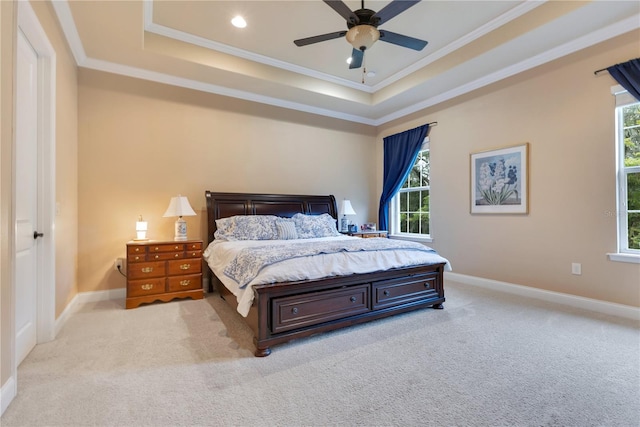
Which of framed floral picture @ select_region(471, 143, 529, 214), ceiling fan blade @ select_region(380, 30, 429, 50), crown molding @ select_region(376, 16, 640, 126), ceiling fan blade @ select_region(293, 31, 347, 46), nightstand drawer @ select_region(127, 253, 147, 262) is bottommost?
nightstand drawer @ select_region(127, 253, 147, 262)

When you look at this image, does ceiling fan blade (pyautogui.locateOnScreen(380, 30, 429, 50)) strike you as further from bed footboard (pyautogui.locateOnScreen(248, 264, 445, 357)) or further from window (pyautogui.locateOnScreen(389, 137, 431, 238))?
window (pyautogui.locateOnScreen(389, 137, 431, 238))

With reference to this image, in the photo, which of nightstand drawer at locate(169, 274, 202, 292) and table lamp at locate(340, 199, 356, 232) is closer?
nightstand drawer at locate(169, 274, 202, 292)

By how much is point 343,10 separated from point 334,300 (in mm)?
2444

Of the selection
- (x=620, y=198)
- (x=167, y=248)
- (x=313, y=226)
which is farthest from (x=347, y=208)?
(x=620, y=198)

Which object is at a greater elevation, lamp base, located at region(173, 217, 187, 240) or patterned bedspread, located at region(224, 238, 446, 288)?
lamp base, located at region(173, 217, 187, 240)

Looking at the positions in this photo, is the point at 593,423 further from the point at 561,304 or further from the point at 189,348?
the point at 189,348

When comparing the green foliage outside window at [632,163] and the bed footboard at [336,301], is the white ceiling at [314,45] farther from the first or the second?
the bed footboard at [336,301]

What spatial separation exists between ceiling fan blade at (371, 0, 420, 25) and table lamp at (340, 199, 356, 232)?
3.17 meters

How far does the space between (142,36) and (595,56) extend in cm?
487

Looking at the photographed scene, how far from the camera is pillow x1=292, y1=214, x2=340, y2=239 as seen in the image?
4.34 metres

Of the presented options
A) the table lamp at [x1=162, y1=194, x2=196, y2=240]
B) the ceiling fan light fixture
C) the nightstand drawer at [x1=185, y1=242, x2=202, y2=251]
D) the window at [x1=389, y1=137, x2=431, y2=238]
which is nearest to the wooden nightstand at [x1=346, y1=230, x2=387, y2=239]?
the window at [x1=389, y1=137, x2=431, y2=238]

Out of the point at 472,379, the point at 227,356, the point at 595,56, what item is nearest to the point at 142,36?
the point at 227,356

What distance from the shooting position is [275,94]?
15.3 ft

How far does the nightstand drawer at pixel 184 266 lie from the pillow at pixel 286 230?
1096mm
